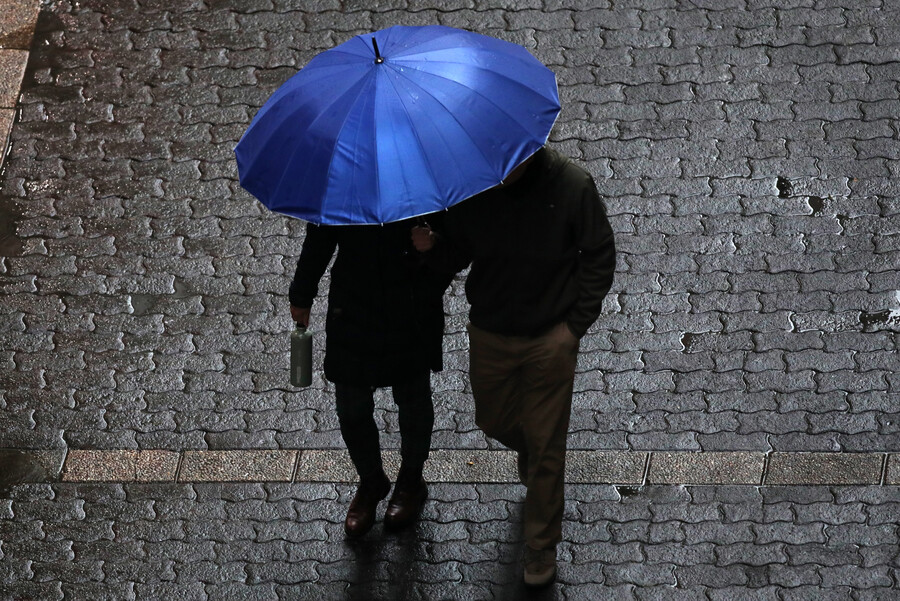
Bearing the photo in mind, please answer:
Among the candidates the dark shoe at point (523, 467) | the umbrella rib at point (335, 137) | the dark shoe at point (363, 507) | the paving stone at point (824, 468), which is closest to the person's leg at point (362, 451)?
the dark shoe at point (363, 507)

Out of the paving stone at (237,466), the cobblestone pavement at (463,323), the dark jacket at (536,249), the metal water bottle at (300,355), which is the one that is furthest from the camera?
the paving stone at (237,466)

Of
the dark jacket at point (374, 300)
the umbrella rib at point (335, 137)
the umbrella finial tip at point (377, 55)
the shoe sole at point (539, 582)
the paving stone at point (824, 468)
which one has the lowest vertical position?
the shoe sole at point (539, 582)

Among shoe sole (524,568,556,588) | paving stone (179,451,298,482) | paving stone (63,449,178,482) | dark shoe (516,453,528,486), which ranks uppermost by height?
dark shoe (516,453,528,486)

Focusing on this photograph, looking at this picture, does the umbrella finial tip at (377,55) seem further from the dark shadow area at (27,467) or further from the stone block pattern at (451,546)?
the dark shadow area at (27,467)

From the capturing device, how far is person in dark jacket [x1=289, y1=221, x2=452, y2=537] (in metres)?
4.59

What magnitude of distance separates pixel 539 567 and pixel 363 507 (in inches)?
33.1

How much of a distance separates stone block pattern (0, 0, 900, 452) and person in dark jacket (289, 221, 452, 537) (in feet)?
2.33

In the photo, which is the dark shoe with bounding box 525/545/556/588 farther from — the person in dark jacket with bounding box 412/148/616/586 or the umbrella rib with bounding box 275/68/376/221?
the umbrella rib with bounding box 275/68/376/221

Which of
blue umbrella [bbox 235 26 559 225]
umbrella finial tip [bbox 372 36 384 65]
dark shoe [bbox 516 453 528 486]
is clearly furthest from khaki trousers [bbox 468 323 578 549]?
umbrella finial tip [bbox 372 36 384 65]

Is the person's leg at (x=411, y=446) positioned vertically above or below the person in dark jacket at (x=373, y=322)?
below

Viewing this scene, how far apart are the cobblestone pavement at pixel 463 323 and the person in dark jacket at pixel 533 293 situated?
2.32 ft

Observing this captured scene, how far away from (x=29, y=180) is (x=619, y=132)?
11.5 ft

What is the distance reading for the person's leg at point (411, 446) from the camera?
5.07 m

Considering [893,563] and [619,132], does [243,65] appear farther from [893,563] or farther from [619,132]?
[893,563]
